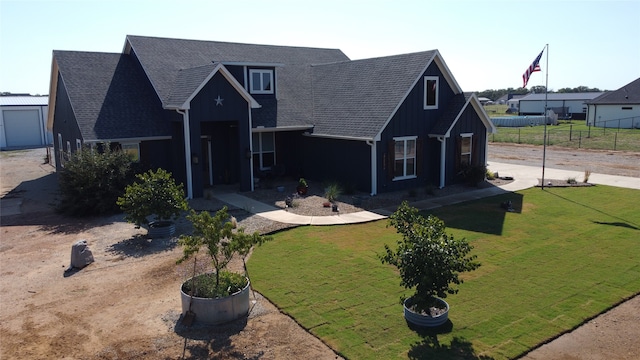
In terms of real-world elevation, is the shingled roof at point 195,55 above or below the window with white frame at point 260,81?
above

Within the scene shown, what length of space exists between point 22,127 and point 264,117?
35333 mm

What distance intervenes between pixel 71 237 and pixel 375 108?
12746 mm

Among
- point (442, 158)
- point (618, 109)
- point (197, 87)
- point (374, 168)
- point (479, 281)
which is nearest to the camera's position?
point (479, 281)

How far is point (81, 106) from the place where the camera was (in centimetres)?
2080

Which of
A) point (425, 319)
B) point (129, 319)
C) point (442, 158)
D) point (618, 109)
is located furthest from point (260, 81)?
point (618, 109)

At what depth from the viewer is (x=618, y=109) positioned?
55.4 m

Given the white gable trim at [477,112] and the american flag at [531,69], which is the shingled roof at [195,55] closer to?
the white gable trim at [477,112]

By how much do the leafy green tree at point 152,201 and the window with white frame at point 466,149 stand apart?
44.8 ft

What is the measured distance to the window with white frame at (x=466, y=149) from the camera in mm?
22797

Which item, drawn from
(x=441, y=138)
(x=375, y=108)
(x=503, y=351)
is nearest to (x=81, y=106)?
(x=375, y=108)

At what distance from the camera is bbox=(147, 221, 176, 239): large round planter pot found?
48.7 ft

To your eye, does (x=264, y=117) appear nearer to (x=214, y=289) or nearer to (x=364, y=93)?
(x=364, y=93)

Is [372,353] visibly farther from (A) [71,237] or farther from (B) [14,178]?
(B) [14,178]

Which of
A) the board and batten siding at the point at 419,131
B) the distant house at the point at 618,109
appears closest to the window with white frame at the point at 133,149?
the board and batten siding at the point at 419,131
